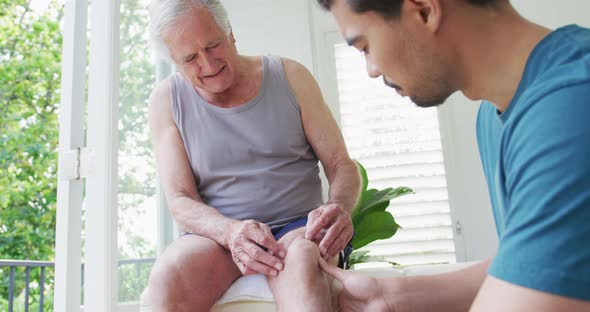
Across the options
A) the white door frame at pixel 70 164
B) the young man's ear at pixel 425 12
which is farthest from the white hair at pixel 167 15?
the young man's ear at pixel 425 12

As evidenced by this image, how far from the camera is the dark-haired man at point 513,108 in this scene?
0.56 m

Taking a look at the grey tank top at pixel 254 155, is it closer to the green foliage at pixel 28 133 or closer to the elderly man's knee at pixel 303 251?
the elderly man's knee at pixel 303 251

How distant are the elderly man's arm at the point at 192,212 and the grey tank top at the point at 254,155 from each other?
33mm

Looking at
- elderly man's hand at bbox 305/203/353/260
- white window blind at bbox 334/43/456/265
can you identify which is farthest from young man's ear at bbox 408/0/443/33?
white window blind at bbox 334/43/456/265

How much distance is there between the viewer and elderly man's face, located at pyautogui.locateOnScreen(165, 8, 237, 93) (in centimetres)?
159

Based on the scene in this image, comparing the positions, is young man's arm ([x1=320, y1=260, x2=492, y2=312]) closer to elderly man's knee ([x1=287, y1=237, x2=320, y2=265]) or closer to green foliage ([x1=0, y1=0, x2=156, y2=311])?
elderly man's knee ([x1=287, y1=237, x2=320, y2=265])

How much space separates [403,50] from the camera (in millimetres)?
818

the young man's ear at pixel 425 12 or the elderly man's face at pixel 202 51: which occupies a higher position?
the elderly man's face at pixel 202 51

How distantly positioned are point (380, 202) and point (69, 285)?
1.62 m

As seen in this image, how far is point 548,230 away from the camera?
22.1 inches

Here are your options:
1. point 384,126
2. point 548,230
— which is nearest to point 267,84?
point 548,230

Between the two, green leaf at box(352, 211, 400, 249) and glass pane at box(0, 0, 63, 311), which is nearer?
green leaf at box(352, 211, 400, 249)

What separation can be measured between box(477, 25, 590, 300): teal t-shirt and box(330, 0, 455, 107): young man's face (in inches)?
7.3

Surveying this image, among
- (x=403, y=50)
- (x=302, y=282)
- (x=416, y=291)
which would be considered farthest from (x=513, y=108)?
(x=302, y=282)
